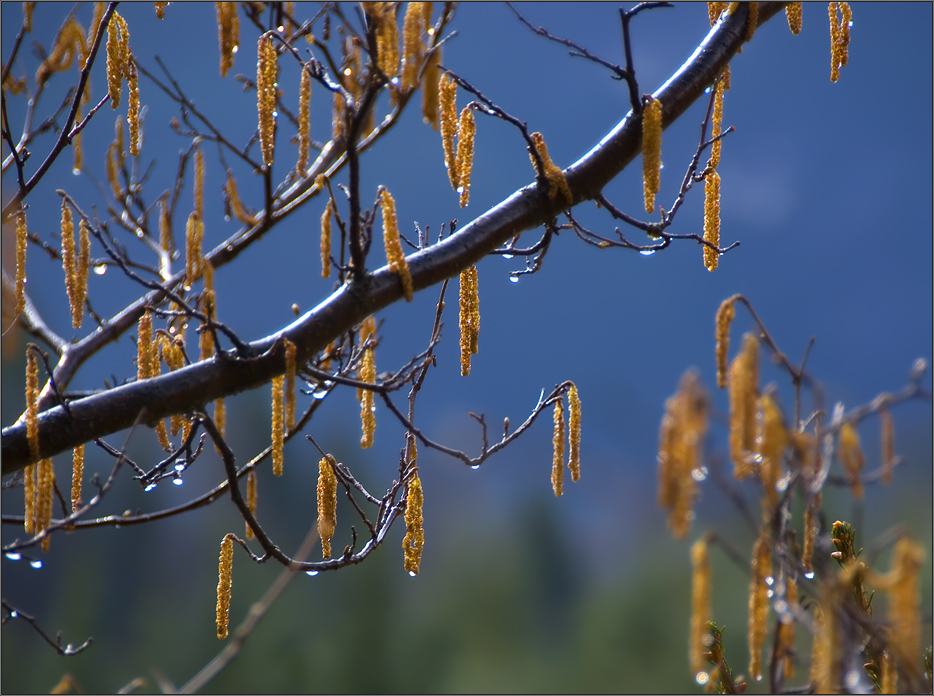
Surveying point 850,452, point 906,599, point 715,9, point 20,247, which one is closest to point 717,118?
point 715,9

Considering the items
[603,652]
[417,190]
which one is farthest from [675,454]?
[417,190]

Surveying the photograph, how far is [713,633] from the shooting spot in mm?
1101

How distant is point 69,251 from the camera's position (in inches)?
48.9

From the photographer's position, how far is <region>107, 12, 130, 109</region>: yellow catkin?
3.76ft

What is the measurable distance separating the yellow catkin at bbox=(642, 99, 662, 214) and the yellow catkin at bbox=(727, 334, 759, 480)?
0.49 meters

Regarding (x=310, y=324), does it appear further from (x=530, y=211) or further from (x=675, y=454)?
(x=675, y=454)

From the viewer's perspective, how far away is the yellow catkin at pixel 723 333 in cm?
71

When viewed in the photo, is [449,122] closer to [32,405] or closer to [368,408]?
[368,408]

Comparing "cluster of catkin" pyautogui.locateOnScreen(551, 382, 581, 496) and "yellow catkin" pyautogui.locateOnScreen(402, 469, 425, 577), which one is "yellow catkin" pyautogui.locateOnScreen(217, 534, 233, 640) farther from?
"cluster of catkin" pyautogui.locateOnScreen(551, 382, 581, 496)

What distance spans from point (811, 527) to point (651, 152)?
0.61 m

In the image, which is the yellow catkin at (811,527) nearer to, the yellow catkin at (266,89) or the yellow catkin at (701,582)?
the yellow catkin at (701,582)

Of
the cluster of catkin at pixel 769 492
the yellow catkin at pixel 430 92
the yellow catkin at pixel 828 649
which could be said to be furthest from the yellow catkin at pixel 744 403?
the yellow catkin at pixel 430 92

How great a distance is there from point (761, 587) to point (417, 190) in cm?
939

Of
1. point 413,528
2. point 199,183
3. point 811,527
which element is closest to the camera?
point 811,527
